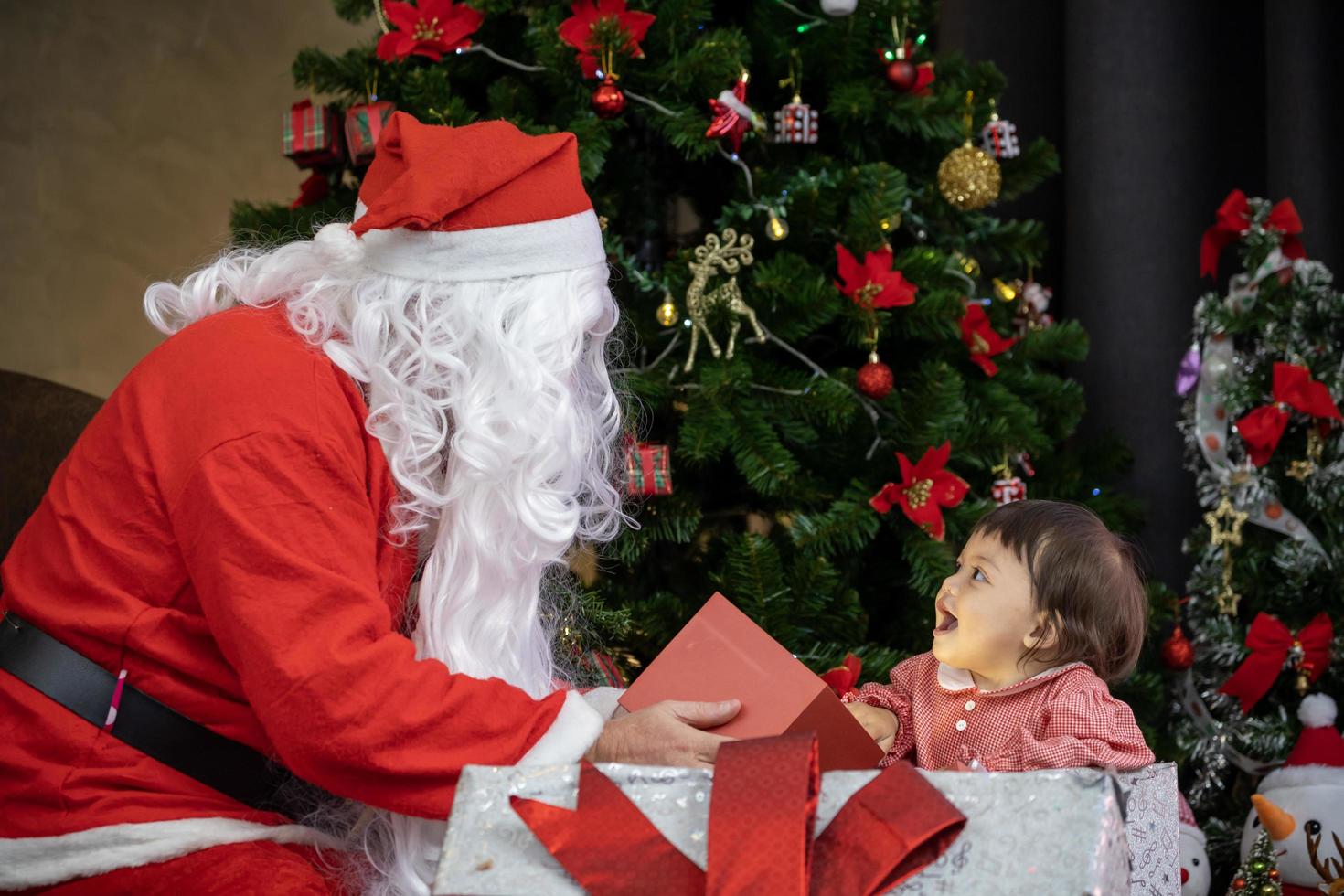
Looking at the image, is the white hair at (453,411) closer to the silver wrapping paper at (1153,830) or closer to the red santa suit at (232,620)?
the red santa suit at (232,620)

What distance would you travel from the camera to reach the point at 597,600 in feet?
6.68

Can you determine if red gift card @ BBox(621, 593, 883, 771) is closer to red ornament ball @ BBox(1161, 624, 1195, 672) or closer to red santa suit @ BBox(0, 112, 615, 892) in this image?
red santa suit @ BBox(0, 112, 615, 892)

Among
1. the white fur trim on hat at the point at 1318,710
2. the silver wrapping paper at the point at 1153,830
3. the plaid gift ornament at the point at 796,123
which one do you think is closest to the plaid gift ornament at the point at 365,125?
the plaid gift ornament at the point at 796,123

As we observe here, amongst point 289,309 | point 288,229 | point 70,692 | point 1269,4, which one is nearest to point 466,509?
point 289,309

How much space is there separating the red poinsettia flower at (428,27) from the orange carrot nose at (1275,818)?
1.71 meters

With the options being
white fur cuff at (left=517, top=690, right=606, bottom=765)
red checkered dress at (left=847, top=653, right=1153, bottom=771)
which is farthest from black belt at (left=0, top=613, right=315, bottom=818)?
red checkered dress at (left=847, top=653, right=1153, bottom=771)

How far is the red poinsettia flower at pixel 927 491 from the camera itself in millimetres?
2141

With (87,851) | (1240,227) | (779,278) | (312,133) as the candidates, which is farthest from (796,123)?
(87,851)

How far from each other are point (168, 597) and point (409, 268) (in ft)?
1.46

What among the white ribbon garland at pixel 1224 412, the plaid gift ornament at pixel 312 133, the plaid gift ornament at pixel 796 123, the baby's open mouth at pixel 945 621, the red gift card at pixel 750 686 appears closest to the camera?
the red gift card at pixel 750 686

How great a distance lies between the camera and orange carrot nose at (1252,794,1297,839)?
200cm

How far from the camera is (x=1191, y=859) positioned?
7.10 feet

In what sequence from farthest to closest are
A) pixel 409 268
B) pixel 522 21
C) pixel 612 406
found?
1. pixel 522 21
2. pixel 612 406
3. pixel 409 268

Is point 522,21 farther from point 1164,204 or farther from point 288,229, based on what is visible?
point 1164,204
